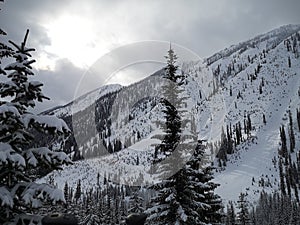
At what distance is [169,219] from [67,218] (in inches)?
487

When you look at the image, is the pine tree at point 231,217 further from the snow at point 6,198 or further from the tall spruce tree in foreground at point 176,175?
the snow at point 6,198

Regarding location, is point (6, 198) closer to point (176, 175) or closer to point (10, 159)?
point (10, 159)

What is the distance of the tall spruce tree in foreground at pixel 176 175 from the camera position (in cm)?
1694

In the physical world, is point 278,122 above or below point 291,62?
below

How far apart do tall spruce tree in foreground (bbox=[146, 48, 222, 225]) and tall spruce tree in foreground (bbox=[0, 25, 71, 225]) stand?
32.1ft

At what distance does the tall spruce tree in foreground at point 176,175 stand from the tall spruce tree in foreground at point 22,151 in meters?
9.79

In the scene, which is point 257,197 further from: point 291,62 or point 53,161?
point 291,62

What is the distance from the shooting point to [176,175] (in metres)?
17.5

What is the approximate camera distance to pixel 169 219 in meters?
17.2

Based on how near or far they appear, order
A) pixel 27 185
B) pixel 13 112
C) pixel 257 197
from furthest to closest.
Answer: pixel 257 197, pixel 27 185, pixel 13 112

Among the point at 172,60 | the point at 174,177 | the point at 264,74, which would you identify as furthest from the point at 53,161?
the point at 264,74

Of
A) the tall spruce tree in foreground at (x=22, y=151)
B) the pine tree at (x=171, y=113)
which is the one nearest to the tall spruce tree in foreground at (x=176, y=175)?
the pine tree at (x=171, y=113)

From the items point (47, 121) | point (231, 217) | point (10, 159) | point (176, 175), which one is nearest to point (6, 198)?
point (10, 159)

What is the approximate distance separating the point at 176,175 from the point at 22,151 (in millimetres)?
11104
